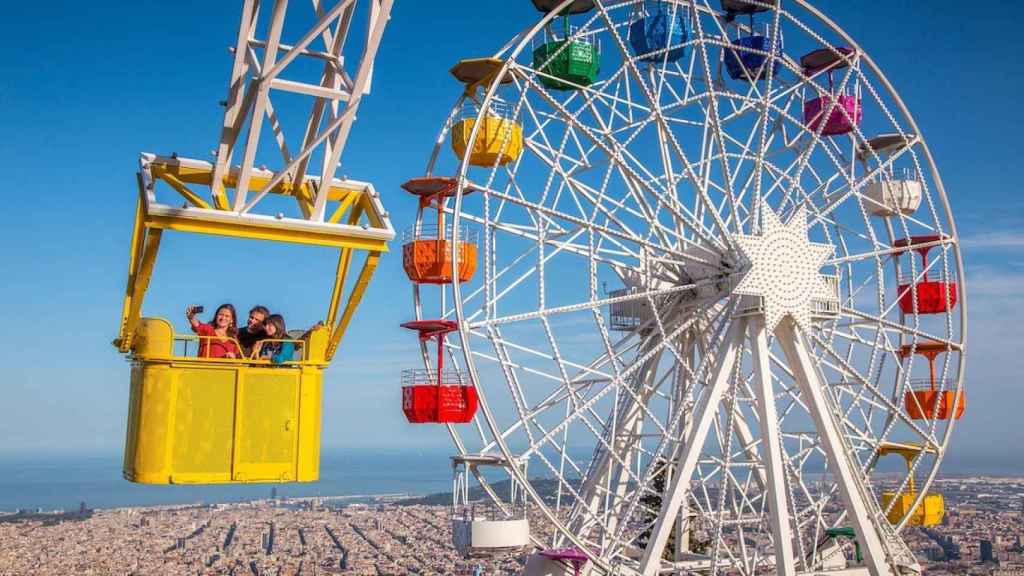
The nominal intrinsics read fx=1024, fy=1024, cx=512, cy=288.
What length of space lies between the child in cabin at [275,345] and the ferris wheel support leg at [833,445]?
37.7 ft

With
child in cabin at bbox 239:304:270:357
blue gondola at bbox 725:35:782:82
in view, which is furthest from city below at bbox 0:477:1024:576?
child in cabin at bbox 239:304:270:357

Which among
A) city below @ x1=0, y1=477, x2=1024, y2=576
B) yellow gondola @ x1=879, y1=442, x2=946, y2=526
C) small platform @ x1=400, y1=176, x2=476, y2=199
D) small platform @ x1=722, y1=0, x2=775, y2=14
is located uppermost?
small platform @ x1=722, y1=0, x2=775, y2=14

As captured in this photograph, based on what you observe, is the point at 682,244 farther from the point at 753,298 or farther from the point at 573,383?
the point at 573,383

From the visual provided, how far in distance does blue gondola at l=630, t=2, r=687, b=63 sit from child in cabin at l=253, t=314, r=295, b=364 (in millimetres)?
13289

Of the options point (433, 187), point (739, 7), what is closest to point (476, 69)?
point (433, 187)

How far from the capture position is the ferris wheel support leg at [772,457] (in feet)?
56.7

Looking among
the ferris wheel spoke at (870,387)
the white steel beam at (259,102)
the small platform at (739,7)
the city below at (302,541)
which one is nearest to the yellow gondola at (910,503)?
the ferris wheel spoke at (870,387)

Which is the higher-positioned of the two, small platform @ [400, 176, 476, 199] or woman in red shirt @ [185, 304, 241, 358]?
small platform @ [400, 176, 476, 199]

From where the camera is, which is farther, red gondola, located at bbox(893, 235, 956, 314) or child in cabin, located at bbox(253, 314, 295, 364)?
red gondola, located at bbox(893, 235, 956, 314)

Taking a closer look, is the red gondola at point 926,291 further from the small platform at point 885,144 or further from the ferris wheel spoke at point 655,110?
the ferris wheel spoke at point 655,110

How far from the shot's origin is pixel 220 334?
912 centimetres

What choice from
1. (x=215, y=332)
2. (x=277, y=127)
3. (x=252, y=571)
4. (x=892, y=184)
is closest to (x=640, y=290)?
(x=892, y=184)

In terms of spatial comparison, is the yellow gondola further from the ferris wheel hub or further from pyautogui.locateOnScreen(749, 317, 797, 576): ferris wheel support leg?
the ferris wheel hub

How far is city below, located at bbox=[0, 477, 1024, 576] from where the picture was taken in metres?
70.1
